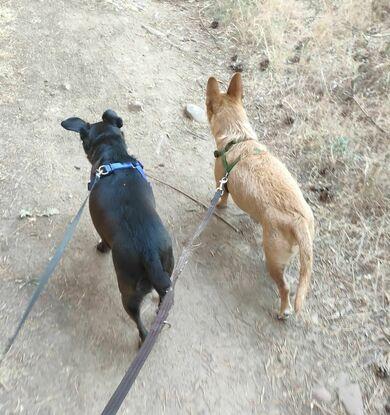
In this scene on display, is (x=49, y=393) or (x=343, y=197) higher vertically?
(x=343, y=197)

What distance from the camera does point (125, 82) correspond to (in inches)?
209

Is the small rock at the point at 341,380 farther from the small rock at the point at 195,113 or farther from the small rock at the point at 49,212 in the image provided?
the small rock at the point at 195,113

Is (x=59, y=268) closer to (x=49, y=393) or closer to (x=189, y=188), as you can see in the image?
(x=49, y=393)

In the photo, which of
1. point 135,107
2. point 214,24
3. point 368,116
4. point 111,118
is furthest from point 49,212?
point 214,24

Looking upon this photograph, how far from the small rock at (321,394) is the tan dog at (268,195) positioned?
569mm

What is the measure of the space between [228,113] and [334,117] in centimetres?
164

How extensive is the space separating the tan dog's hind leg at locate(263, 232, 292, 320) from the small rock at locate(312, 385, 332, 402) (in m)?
0.56

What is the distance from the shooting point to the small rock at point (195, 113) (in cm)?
501

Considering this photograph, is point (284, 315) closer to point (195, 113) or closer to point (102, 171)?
point (102, 171)

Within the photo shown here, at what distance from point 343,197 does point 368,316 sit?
1.25m

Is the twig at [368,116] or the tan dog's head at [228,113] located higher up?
the twig at [368,116]

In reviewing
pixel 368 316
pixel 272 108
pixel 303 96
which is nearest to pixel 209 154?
pixel 272 108

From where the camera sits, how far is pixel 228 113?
3.84 m

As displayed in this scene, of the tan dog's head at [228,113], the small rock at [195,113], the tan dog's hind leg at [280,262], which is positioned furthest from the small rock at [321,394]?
the small rock at [195,113]
